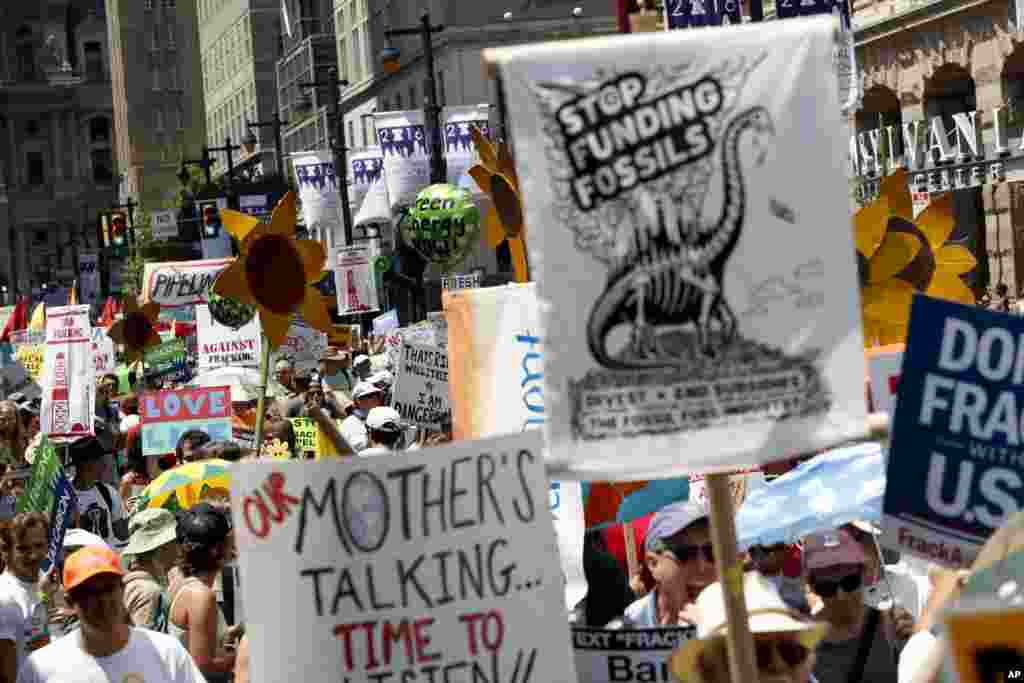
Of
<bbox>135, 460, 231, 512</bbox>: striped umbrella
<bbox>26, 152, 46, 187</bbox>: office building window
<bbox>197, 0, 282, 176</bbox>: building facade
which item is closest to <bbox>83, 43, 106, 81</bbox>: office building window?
<bbox>26, 152, 46, 187</bbox>: office building window

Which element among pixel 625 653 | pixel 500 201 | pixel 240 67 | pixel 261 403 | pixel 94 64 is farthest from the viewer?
pixel 94 64

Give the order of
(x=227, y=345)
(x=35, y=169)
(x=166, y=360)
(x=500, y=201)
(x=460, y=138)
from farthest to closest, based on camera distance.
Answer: (x=35, y=169)
(x=460, y=138)
(x=166, y=360)
(x=227, y=345)
(x=500, y=201)

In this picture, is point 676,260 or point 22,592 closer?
point 676,260

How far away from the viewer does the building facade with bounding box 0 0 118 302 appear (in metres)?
146

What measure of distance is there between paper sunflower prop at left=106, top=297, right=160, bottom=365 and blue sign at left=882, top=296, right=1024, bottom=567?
59.5 ft

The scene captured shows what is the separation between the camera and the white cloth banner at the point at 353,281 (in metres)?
29.8

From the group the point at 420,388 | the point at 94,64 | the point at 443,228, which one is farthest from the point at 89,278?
the point at 94,64

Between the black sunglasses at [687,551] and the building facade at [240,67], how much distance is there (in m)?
75.4

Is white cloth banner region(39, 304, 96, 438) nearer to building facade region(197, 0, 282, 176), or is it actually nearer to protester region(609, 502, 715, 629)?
protester region(609, 502, 715, 629)

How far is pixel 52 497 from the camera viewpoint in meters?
9.39

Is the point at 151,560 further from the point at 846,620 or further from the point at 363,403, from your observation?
the point at 363,403

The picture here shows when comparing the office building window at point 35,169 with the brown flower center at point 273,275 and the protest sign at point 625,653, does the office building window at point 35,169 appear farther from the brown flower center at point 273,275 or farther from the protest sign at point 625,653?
the protest sign at point 625,653

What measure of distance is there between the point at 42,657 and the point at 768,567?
222 centimetres

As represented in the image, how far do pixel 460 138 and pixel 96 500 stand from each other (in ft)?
77.7
